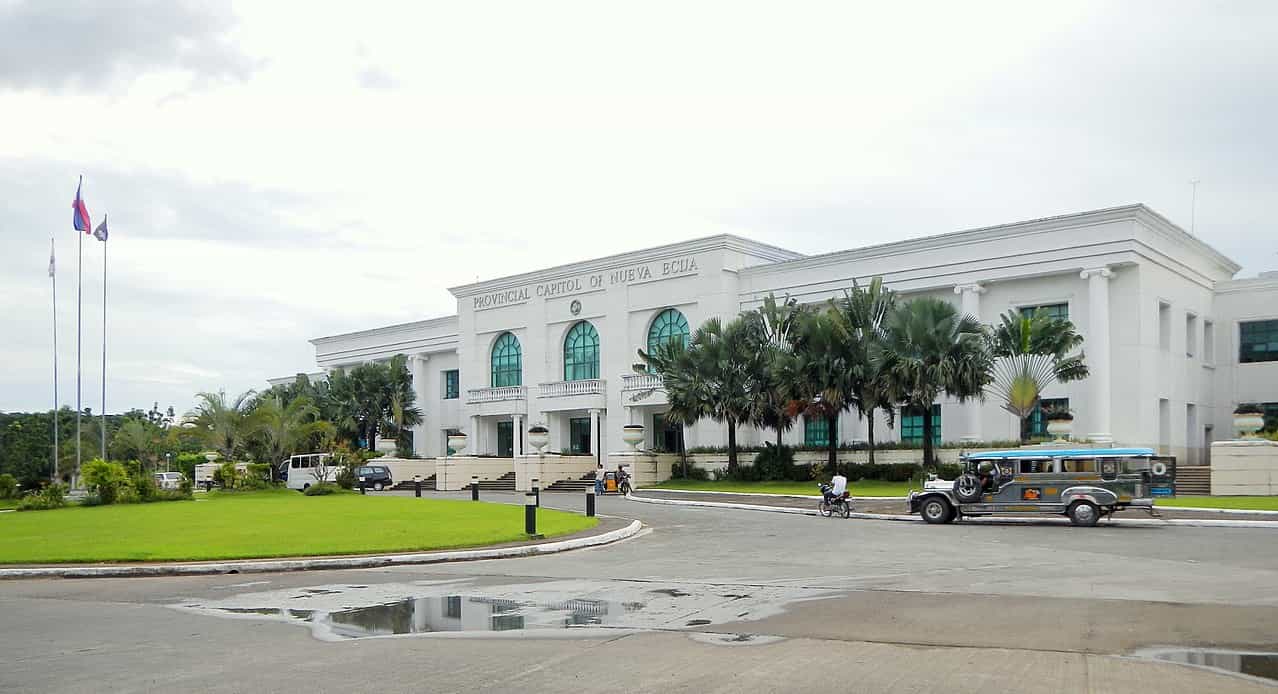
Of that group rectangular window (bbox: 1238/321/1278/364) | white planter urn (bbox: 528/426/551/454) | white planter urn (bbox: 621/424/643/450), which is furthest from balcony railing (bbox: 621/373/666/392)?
rectangular window (bbox: 1238/321/1278/364)

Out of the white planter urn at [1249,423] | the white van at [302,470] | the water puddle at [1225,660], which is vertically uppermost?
the white planter urn at [1249,423]

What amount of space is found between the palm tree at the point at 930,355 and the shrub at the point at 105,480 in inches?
1054

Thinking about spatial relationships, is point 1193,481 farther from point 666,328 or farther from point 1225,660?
point 1225,660

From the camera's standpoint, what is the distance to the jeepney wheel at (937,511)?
88.9 ft

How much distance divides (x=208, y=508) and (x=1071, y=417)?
29636 mm

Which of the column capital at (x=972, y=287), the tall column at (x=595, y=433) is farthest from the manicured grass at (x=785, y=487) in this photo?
the column capital at (x=972, y=287)

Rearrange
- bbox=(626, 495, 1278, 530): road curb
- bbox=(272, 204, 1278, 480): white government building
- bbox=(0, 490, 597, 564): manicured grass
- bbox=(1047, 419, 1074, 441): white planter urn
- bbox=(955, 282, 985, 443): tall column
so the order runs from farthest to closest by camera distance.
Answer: bbox=(955, 282, 985, 443): tall column < bbox=(272, 204, 1278, 480): white government building < bbox=(1047, 419, 1074, 441): white planter urn < bbox=(626, 495, 1278, 530): road curb < bbox=(0, 490, 597, 564): manicured grass

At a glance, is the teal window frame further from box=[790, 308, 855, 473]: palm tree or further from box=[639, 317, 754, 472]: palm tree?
box=[790, 308, 855, 473]: palm tree

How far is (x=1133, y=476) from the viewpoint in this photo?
25297 mm

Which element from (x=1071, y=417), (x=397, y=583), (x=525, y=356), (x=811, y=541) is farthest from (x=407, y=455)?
(x=397, y=583)

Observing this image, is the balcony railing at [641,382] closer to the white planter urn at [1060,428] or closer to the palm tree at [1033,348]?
the palm tree at [1033,348]

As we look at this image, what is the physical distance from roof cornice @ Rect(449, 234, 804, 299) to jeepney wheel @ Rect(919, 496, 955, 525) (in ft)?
87.6

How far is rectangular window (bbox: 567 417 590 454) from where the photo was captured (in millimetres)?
59094

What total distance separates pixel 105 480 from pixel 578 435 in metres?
28.1
